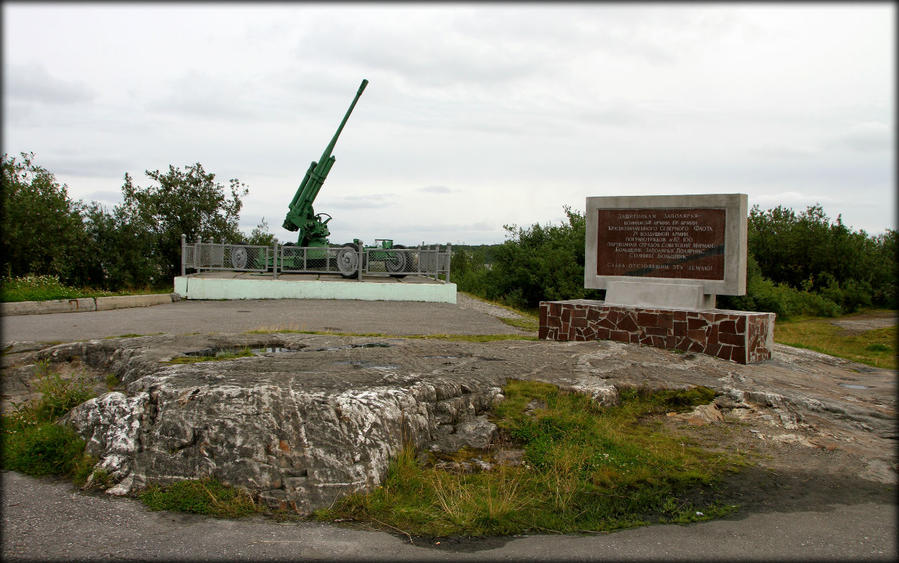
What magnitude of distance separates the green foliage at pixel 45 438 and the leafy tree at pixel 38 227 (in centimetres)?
1405

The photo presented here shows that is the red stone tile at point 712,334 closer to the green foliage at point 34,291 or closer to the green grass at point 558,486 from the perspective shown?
the green grass at point 558,486

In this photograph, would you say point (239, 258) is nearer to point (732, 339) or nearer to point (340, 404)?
point (732, 339)

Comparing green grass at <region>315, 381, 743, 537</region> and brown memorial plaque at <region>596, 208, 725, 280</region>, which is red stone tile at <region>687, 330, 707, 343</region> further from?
green grass at <region>315, 381, 743, 537</region>

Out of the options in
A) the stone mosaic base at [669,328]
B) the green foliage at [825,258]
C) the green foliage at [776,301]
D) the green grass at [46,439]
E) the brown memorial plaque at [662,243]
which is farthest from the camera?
the green foliage at [825,258]

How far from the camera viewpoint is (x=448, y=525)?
421cm

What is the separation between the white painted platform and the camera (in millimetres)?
17500

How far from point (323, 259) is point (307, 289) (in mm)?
2490

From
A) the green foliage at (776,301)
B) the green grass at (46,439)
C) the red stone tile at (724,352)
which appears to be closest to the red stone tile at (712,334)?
the red stone tile at (724,352)

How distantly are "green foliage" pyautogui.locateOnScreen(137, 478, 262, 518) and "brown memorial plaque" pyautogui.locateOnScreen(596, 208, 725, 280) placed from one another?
284 inches

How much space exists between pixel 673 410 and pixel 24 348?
788 cm

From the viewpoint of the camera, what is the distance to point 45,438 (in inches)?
212

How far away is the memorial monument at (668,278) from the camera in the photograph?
8977 millimetres

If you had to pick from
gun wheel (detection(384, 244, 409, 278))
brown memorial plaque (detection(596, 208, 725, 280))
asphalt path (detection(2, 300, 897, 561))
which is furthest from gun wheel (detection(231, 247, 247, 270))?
asphalt path (detection(2, 300, 897, 561))

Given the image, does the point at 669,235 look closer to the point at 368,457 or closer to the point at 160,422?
the point at 368,457
